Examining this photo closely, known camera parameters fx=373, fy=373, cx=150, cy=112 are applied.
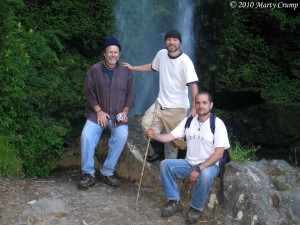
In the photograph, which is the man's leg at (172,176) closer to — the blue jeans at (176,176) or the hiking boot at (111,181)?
the blue jeans at (176,176)

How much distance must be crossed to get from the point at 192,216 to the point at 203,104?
1391 millimetres

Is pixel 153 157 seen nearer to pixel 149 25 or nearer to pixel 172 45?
pixel 172 45

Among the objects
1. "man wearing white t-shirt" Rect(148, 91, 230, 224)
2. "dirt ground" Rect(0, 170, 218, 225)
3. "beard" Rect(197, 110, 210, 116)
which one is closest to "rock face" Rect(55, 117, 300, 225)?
"dirt ground" Rect(0, 170, 218, 225)

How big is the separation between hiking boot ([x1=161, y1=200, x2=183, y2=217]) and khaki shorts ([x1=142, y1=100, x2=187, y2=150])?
89 cm

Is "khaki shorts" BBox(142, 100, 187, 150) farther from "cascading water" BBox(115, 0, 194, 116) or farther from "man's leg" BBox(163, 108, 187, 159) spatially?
"cascading water" BBox(115, 0, 194, 116)

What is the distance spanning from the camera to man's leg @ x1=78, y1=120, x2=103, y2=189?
5.19 metres

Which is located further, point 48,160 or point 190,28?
point 190,28

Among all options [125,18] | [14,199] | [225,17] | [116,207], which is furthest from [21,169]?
[225,17]

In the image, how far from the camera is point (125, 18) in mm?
13477

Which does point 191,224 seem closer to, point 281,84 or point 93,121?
point 93,121

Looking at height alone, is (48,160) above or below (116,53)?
below

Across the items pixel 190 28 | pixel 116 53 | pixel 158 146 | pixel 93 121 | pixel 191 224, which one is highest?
pixel 190 28

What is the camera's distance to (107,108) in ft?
17.6

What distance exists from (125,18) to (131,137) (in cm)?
810
